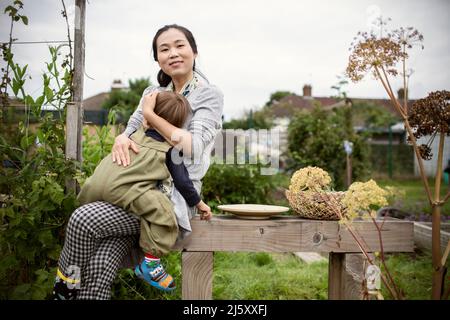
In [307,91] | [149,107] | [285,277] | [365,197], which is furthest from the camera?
[307,91]

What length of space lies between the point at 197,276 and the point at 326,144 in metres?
5.30

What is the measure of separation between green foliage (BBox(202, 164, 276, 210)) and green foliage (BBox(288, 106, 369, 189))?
203 cm

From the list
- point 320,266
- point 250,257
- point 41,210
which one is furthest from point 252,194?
point 41,210

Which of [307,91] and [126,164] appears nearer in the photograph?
[126,164]

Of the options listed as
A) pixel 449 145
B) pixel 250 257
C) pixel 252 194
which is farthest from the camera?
pixel 252 194

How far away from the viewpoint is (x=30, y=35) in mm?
2209

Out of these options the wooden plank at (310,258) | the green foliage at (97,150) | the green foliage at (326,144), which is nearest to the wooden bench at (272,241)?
the green foliage at (97,150)

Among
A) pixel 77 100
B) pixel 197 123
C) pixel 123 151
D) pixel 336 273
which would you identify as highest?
pixel 77 100

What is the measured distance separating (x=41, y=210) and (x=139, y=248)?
46 centimetres

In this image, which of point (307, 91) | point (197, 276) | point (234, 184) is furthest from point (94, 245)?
point (307, 91)

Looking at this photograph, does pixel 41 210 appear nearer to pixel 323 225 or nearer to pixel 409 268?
pixel 323 225

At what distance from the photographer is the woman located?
5.70 ft

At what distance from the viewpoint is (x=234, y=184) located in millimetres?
4891

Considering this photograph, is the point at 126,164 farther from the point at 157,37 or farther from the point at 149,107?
the point at 157,37
